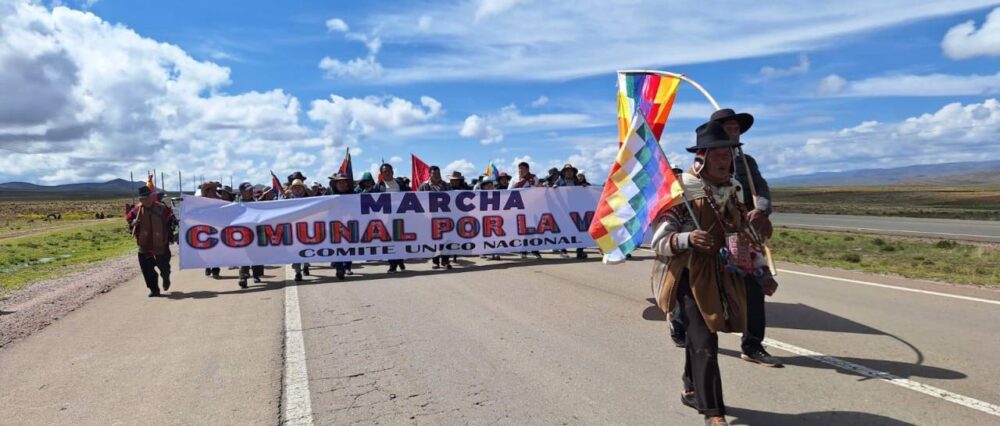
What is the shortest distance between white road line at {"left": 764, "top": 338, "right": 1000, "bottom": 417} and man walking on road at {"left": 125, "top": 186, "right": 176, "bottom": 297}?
9.43 m

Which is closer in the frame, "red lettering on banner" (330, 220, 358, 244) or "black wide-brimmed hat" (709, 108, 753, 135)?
"black wide-brimmed hat" (709, 108, 753, 135)

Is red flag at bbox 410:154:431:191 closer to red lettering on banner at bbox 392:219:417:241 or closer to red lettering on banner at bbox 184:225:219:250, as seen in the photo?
red lettering on banner at bbox 392:219:417:241

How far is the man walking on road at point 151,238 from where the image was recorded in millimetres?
10422

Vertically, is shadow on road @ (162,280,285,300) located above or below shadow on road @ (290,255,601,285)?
below

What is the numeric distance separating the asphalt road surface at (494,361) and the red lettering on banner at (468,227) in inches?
153

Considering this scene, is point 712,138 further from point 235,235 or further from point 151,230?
point 235,235

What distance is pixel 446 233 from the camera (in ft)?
43.0

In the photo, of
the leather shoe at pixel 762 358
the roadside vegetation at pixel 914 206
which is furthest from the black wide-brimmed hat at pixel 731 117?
the roadside vegetation at pixel 914 206

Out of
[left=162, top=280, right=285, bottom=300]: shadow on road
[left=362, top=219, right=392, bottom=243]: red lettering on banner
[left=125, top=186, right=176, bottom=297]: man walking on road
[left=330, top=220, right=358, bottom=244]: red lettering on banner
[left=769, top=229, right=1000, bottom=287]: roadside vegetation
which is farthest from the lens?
[left=362, top=219, right=392, bottom=243]: red lettering on banner

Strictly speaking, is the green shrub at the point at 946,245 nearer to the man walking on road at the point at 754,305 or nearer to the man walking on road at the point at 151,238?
the man walking on road at the point at 754,305

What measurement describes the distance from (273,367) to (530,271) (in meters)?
6.78

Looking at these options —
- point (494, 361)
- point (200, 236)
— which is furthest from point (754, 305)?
point (200, 236)

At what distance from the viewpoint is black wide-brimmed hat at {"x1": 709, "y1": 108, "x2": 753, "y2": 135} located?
4.48 metres

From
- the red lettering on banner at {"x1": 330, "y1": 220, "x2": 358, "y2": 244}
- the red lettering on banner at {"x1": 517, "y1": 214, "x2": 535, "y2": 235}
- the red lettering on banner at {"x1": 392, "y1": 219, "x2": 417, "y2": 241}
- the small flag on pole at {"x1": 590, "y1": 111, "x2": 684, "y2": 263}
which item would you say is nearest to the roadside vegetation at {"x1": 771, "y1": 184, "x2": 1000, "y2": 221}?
the red lettering on banner at {"x1": 517, "y1": 214, "x2": 535, "y2": 235}
